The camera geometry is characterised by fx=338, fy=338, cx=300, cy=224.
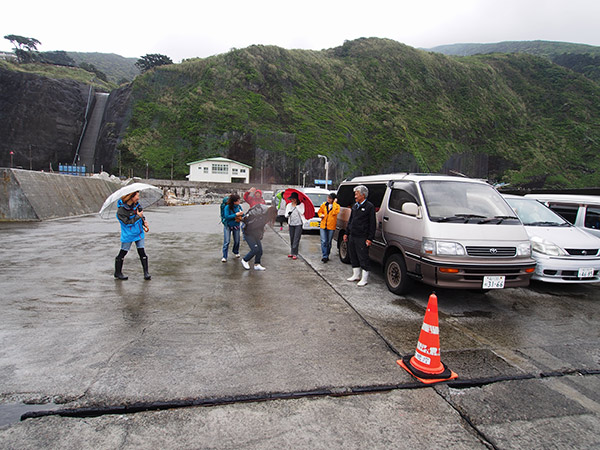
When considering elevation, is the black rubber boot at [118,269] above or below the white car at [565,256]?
below

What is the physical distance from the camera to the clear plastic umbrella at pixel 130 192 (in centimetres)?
596

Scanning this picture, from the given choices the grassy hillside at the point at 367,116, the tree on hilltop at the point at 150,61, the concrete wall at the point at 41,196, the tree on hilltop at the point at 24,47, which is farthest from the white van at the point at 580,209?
the tree on hilltop at the point at 24,47

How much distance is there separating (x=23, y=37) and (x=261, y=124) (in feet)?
321

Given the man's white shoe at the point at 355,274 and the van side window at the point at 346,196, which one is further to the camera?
the van side window at the point at 346,196

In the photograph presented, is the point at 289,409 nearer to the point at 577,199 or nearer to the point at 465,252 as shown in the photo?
the point at 465,252

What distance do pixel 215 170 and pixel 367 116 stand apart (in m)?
44.9

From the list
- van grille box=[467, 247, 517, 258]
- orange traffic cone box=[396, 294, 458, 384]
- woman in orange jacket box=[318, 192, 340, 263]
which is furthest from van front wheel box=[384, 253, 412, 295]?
orange traffic cone box=[396, 294, 458, 384]

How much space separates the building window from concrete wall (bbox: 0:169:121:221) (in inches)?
1864

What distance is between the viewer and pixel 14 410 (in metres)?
2.51

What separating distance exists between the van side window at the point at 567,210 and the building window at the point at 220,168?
61.6 metres

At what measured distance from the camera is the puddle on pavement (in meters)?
2.39

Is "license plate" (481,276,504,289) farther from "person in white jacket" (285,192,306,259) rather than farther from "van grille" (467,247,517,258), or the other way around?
"person in white jacket" (285,192,306,259)

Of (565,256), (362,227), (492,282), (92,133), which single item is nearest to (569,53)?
(92,133)

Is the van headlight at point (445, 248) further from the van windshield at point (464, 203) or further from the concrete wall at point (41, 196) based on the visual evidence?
the concrete wall at point (41, 196)
